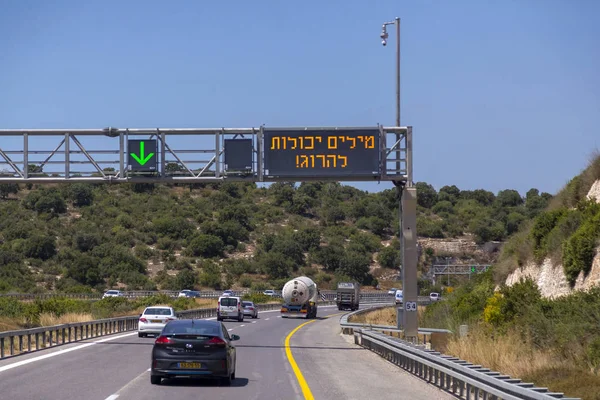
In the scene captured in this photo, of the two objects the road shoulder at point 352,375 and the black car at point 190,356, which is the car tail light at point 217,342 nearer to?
the black car at point 190,356

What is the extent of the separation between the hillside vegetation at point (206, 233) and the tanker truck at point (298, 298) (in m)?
30.4

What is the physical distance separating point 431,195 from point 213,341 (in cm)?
15129

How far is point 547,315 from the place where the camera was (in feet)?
79.1

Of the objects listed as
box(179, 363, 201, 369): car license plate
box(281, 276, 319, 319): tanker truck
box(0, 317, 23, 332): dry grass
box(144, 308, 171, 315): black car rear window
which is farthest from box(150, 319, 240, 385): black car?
box(281, 276, 319, 319): tanker truck

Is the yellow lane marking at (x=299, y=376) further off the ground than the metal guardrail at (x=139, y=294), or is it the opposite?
the yellow lane marking at (x=299, y=376)

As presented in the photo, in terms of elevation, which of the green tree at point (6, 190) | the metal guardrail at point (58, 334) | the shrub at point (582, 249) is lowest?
the metal guardrail at point (58, 334)

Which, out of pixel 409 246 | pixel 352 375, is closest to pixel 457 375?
pixel 352 375

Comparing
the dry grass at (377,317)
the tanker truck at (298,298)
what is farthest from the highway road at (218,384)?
the tanker truck at (298,298)

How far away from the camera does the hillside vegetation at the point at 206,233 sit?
100250 millimetres

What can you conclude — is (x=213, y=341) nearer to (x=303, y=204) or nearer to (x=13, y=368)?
(x=13, y=368)

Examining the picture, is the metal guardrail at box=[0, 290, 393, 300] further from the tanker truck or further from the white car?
the white car

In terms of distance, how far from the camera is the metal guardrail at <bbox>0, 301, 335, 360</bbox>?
26.0 meters

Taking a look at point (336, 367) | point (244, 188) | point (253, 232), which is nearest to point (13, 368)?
point (336, 367)

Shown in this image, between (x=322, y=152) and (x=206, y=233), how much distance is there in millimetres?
88550
